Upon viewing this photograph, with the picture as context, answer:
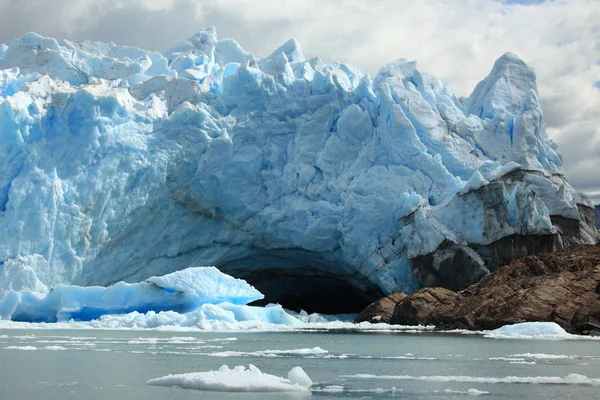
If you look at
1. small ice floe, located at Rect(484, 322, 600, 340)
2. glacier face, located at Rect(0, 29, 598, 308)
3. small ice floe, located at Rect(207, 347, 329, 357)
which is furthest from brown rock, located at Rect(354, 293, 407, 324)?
small ice floe, located at Rect(207, 347, 329, 357)

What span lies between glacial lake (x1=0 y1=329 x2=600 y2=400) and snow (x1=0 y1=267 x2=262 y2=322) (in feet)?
12.4

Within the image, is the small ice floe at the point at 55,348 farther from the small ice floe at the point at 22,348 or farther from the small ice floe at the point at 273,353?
the small ice floe at the point at 273,353

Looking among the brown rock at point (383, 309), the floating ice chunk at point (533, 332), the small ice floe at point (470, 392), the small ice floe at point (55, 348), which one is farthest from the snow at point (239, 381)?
the brown rock at point (383, 309)

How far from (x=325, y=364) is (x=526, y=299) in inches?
323

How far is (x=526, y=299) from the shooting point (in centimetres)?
1703

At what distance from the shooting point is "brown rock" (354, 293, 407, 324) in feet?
70.7

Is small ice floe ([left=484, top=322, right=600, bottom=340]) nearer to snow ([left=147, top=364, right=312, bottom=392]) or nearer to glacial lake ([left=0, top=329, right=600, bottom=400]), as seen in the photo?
glacial lake ([left=0, top=329, right=600, bottom=400])

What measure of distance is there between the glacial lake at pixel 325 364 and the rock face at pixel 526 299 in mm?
1989

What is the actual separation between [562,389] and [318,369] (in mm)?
3032

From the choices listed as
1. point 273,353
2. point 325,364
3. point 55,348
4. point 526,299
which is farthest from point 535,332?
point 55,348

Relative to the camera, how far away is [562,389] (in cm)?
761

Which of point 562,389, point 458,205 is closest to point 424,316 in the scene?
point 458,205

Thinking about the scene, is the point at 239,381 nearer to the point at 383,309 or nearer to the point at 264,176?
the point at 383,309

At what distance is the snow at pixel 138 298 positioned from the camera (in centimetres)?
1936
